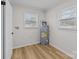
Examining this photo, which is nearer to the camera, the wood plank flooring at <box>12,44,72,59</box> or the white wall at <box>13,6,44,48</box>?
the wood plank flooring at <box>12,44,72,59</box>

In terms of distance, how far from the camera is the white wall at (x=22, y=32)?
164 inches

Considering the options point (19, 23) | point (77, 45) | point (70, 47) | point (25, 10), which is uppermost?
point (25, 10)

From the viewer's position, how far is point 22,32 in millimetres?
4453

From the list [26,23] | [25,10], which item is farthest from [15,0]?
[26,23]

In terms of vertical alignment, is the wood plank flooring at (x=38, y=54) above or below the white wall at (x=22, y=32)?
below

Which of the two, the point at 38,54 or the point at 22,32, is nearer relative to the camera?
the point at 38,54

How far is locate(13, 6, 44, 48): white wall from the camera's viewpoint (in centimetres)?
416

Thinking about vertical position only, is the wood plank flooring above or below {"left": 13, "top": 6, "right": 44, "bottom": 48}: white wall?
below

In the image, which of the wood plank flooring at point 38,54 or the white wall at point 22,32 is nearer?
the wood plank flooring at point 38,54

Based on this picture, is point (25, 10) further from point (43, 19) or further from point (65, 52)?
point (65, 52)

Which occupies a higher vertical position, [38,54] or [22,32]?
[22,32]

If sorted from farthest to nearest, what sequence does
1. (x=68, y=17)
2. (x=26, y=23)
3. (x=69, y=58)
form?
(x=26, y=23), (x=68, y=17), (x=69, y=58)

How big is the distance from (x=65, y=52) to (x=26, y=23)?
2702 millimetres

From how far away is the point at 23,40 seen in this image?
4.49 meters
